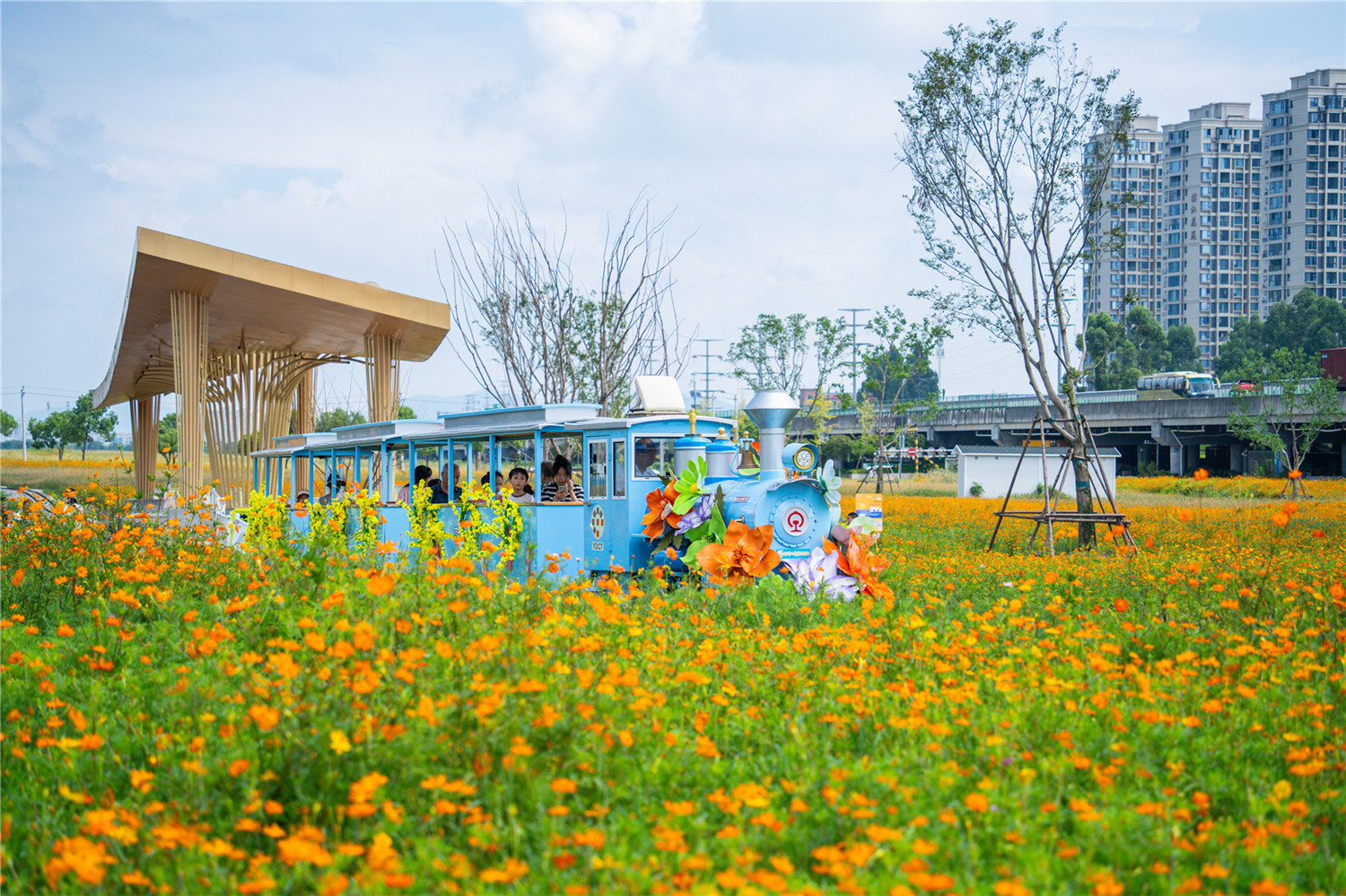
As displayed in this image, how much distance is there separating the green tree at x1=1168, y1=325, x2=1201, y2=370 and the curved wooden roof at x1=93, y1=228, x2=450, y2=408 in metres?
86.6

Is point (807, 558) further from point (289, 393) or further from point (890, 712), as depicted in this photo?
point (289, 393)

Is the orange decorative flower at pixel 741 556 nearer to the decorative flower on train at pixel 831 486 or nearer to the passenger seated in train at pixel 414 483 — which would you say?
the decorative flower on train at pixel 831 486

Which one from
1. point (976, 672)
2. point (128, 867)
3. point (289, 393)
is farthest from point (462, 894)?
point (289, 393)

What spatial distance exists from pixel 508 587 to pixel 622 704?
66.7 inches

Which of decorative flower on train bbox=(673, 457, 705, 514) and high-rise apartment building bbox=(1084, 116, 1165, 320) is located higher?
high-rise apartment building bbox=(1084, 116, 1165, 320)

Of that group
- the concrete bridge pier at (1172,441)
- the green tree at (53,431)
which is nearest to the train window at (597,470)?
the concrete bridge pier at (1172,441)

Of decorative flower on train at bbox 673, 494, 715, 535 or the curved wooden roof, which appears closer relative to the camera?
decorative flower on train at bbox 673, 494, 715, 535

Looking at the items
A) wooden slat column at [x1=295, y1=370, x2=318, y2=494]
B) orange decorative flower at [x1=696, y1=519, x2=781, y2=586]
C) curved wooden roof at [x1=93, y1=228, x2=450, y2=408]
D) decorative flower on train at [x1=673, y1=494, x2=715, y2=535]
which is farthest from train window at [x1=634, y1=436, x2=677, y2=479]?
wooden slat column at [x1=295, y1=370, x2=318, y2=494]

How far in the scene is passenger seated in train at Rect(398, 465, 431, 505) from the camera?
11250 mm

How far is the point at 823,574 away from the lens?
8.60 metres

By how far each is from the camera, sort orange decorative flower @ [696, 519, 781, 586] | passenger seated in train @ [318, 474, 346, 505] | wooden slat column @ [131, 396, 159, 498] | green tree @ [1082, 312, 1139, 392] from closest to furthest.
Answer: orange decorative flower @ [696, 519, 781, 586] → passenger seated in train @ [318, 474, 346, 505] → wooden slat column @ [131, 396, 159, 498] → green tree @ [1082, 312, 1139, 392]

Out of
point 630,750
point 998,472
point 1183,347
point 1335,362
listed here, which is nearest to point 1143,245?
point 1183,347

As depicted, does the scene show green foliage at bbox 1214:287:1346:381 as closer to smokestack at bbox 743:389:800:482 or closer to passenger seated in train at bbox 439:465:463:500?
smokestack at bbox 743:389:800:482

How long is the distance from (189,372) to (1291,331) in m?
86.3
